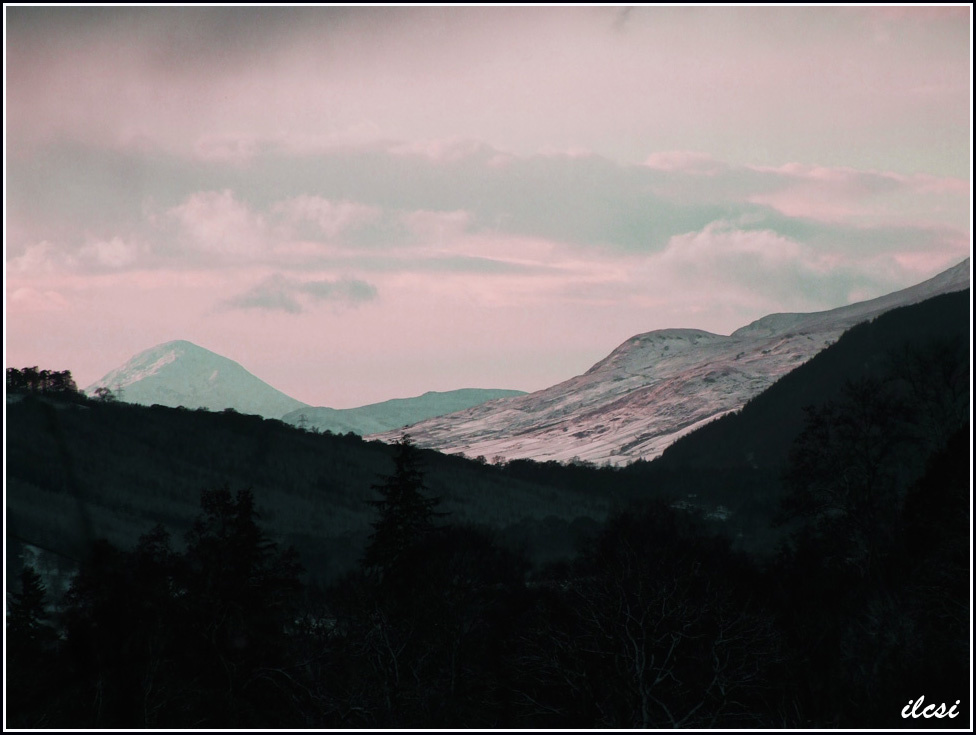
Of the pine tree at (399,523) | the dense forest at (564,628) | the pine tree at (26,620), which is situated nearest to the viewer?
the dense forest at (564,628)

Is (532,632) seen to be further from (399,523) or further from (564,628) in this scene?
(399,523)

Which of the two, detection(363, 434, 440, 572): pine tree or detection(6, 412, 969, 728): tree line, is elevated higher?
detection(363, 434, 440, 572): pine tree

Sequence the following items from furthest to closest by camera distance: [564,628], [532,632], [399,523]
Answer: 1. [399,523]
2. [564,628]
3. [532,632]

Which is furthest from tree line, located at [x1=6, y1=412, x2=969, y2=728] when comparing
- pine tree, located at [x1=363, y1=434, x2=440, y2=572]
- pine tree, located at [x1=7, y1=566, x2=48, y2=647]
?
pine tree, located at [x1=7, y1=566, x2=48, y2=647]

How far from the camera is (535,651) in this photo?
161 feet

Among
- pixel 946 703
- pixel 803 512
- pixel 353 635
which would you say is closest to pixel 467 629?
pixel 353 635

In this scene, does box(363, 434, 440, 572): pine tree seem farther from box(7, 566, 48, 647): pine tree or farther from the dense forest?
box(7, 566, 48, 647): pine tree

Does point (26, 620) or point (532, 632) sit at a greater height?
point (26, 620)

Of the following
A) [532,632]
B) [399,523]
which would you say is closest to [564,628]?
[532,632]

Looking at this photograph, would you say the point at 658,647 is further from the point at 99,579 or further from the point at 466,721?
the point at 99,579

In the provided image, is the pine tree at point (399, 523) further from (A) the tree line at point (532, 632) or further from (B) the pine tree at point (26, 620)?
(B) the pine tree at point (26, 620)

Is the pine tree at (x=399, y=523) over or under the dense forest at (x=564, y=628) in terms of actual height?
over

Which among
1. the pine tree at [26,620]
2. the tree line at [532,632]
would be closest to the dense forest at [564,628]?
the tree line at [532,632]

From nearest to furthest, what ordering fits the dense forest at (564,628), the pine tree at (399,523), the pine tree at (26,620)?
the dense forest at (564,628)
the pine tree at (26,620)
the pine tree at (399,523)
